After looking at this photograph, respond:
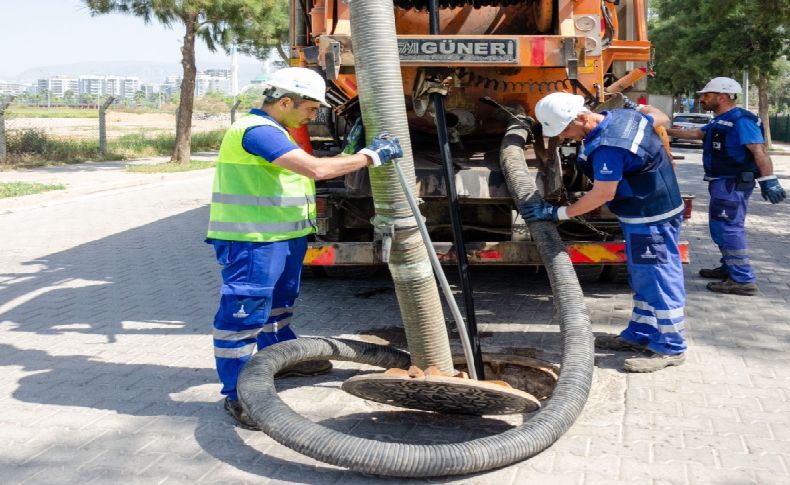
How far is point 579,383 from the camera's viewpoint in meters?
3.89

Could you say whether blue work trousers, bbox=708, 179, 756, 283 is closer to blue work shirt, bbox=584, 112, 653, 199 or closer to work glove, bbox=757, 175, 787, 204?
work glove, bbox=757, 175, 787, 204

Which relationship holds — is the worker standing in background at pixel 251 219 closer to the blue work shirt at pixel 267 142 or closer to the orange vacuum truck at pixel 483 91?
the blue work shirt at pixel 267 142

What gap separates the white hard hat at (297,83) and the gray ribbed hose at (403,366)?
41 cm

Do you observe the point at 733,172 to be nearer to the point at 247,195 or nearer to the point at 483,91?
the point at 483,91

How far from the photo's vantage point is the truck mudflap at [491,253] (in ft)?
17.8

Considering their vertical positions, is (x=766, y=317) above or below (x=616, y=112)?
below

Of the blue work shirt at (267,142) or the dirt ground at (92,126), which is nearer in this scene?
the blue work shirt at (267,142)

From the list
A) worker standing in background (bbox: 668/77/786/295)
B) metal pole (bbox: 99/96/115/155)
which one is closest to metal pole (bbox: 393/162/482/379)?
worker standing in background (bbox: 668/77/786/295)

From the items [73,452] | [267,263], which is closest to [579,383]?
[267,263]

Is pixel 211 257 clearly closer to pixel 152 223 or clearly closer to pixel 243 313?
pixel 152 223

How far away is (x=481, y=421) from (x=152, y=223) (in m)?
7.90

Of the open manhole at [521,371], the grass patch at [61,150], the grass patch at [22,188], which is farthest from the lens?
the grass patch at [61,150]

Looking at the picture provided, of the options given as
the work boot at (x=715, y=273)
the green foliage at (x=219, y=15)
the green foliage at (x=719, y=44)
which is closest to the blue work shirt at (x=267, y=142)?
the work boot at (x=715, y=273)

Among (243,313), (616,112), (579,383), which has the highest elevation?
(616,112)
